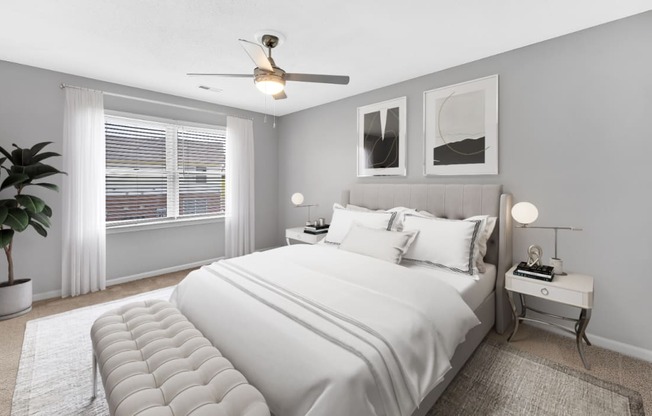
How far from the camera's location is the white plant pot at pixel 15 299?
280 centimetres

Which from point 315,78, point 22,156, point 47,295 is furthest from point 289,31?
point 47,295

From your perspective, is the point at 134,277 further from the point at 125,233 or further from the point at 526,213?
the point at 526,213

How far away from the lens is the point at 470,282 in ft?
7.34

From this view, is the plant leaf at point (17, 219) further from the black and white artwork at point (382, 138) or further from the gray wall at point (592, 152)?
the gray wall at point (592, 152)

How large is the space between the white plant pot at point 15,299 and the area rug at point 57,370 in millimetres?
283

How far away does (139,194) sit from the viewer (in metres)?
3.96

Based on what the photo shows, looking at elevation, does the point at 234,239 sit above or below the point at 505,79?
below

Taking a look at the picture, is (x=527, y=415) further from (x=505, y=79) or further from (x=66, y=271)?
(x=66, y=271)

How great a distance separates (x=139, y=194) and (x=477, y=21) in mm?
4302

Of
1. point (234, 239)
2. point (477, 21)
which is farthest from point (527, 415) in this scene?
point (234, 239)

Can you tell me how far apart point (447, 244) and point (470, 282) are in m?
0.36

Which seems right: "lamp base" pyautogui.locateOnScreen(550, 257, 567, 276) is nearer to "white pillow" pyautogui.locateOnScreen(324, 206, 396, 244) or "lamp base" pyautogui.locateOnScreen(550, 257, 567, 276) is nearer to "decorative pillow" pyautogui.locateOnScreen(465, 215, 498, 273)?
"decorative pillow" pyautogui.locateOnScreen(465, 215, 498, 273)

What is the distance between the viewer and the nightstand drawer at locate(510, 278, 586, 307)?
81.1 inches

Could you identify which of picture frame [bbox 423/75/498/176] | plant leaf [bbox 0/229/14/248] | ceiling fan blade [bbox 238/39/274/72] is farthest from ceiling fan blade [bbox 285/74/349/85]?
plant leaf [bbox 0/229/14/248]
